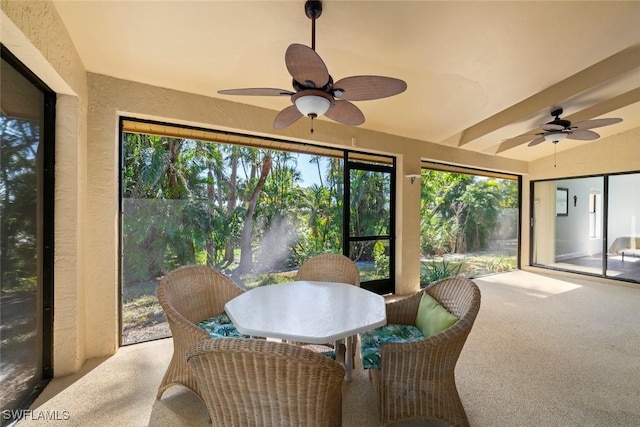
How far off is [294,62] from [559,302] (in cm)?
485

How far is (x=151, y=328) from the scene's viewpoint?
112 inches

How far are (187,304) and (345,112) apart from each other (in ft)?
6.01

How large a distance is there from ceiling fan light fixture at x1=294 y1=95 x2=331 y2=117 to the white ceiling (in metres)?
0.67

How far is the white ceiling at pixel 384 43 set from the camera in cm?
191

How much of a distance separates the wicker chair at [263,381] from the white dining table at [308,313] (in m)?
0.36

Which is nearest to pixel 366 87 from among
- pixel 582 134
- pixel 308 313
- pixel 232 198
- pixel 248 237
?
pixel 308 313

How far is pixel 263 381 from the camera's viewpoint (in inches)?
37.7

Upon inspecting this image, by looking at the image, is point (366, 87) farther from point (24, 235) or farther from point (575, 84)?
point (575, 84)

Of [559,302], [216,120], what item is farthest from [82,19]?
[559,302]

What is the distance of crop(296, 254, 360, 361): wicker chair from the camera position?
2738 mm

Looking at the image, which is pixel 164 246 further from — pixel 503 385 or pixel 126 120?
pixel 503 385

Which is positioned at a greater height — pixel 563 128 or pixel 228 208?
pixel 563 128

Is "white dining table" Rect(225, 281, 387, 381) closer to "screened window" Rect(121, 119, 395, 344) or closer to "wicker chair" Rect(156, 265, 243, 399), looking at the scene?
"wicker chair" Rect(156, 265, 243, 399)

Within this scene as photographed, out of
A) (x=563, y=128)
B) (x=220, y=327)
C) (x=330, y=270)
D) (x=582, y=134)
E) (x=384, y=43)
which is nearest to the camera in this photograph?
(x=220, y=327)
